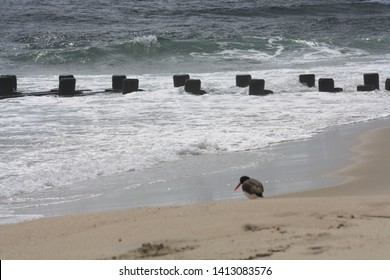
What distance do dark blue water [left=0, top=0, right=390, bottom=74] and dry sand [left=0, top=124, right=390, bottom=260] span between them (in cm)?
1674

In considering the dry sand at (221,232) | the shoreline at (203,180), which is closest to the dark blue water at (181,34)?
the shoreline at (203,180)

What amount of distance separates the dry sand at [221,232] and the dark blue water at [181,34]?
16.7 metres

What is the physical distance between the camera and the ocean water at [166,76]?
998cm

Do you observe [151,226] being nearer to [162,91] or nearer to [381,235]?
[381,235]

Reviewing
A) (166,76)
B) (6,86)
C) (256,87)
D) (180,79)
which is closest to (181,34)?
(166,76)

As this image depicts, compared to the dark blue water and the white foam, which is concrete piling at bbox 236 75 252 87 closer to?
the white foam

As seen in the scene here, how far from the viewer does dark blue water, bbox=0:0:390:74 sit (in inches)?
985

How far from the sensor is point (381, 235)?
206 inches

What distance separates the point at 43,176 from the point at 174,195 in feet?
4.74

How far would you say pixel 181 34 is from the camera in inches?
A: 1225

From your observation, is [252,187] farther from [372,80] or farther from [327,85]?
[372,80]

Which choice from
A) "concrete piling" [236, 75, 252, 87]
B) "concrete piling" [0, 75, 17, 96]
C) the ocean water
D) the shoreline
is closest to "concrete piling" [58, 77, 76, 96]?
the ocean water

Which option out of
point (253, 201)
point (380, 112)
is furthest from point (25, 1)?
point (253, 201)

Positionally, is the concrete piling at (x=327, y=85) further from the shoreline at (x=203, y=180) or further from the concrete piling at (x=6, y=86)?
the shoreline at (x=203, y=180)
